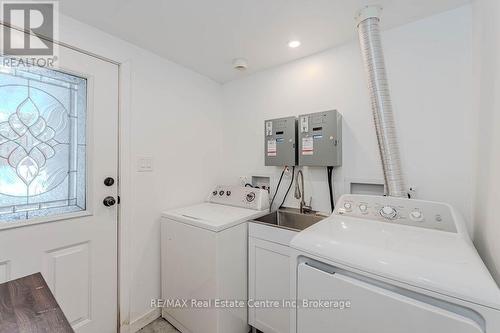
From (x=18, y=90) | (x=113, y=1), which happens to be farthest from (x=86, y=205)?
(x=113, y=1)

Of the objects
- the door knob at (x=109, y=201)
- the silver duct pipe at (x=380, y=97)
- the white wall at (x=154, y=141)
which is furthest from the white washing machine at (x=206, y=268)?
the silver duct pipe at (x=380, y=97)

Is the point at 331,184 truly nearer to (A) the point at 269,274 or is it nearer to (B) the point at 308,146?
(B) the point at 308,146

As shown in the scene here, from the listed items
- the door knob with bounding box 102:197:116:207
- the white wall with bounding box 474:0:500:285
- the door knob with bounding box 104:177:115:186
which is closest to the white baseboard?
the door knob with bounding box 102:197:116:207

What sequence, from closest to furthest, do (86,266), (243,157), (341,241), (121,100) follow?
(341,241) < (86,266) < (121,100) < (243,157)

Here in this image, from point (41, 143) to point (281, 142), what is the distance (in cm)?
169

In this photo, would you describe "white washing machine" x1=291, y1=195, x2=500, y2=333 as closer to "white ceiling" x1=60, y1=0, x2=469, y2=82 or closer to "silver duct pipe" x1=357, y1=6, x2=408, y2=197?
"silver duct pipe" x1=357, y1=6, x2=408, y2=197

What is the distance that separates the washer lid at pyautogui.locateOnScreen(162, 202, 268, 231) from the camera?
60.3 inches

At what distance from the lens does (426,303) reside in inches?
28.6

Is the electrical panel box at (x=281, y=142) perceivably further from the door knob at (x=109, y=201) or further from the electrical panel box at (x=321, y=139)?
the door knob at (x=109, y=201)

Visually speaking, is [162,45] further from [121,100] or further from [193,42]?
[121,100]

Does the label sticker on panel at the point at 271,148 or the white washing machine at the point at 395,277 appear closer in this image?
the white washing machine at the point at 395,277

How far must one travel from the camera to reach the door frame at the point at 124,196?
64.7 inches

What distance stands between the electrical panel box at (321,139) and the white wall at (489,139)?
774 mm

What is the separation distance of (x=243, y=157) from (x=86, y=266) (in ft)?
5.28
